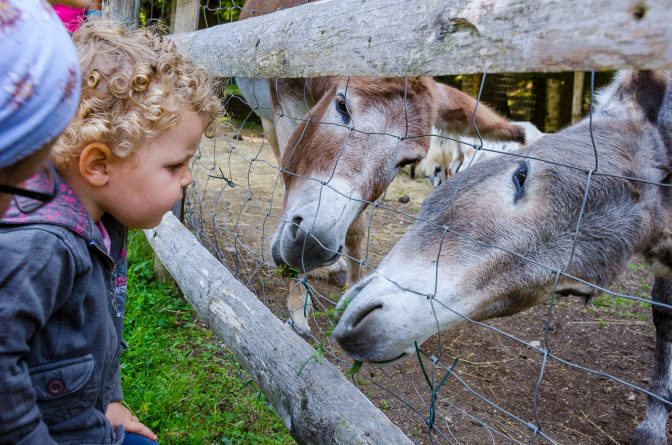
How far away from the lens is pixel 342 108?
112 inches

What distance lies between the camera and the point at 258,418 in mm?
2637

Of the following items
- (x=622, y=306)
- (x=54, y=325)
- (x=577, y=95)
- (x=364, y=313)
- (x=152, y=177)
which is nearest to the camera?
(x=54, y=325)

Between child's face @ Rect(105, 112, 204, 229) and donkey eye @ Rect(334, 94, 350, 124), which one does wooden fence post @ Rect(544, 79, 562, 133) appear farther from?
child's face @ Rect(105, 112, 204, 229)

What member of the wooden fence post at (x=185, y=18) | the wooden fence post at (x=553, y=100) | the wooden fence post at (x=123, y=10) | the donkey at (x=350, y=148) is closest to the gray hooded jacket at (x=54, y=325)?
the donkey at (x=350, y=148)

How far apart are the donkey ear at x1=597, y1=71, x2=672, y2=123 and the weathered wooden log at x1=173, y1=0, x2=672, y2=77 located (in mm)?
1205

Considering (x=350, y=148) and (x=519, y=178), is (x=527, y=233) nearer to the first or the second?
(x=519, y=178)

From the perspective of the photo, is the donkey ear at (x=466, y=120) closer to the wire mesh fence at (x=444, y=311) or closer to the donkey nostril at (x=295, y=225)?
the wire mesh fence at (x=444, y=311)

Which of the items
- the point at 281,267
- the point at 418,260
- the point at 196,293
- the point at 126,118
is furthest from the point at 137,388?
the point at 126,118

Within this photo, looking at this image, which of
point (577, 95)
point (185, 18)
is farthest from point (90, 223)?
point (577, 95)

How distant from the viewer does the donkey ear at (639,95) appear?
81.9 inches

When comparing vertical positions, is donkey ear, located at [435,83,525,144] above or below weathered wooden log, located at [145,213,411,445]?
above

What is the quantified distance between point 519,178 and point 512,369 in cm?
192

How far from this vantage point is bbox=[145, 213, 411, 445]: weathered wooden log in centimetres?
159

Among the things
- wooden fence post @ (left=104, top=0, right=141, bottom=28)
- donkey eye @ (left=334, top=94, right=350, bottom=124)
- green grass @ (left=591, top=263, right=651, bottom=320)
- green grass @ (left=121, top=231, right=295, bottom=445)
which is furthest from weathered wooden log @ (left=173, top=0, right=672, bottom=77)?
green grass @ (left=591, top=263, right=651, bottom=320)
